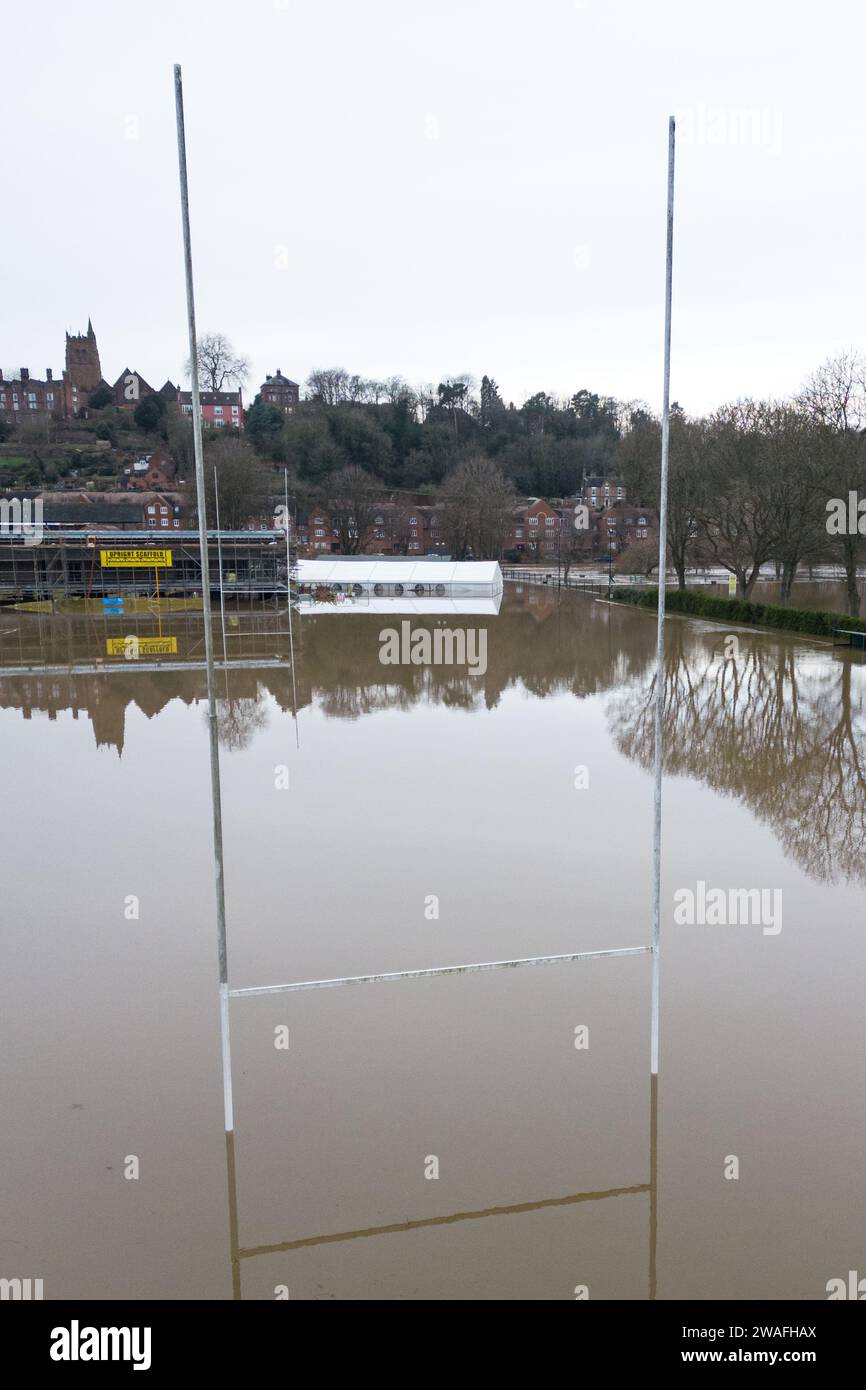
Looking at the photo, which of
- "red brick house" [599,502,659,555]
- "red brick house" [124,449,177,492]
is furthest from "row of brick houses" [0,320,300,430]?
"red brick house" [599,502,659,555]

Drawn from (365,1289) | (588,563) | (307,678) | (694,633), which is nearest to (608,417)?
(588,563)

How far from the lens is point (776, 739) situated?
54.0ft

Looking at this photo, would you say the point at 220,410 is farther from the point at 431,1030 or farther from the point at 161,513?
the point at 431,1030

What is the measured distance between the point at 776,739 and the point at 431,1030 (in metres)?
10.9

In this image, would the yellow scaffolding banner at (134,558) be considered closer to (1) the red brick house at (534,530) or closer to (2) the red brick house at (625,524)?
(2) the red brick house at (625,524)

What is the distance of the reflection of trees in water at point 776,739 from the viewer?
11633mm

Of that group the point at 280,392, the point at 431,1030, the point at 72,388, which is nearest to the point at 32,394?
the point at 72,388

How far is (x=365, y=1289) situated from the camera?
480 cm

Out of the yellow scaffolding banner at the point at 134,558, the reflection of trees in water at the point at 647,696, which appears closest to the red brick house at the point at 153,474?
the yellow scaffolding banner at the point at 134,558

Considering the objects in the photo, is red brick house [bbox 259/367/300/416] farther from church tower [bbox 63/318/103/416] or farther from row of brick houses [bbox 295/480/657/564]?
row of brick houses [bbox 295/480/657/564]

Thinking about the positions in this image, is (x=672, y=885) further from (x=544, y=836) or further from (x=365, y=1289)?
(x=365, y=1289)

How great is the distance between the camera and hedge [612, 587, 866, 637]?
28750 mm

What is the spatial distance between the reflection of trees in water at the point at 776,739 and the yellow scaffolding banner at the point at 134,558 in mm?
20726

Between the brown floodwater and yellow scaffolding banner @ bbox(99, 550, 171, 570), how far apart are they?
24.0 m
